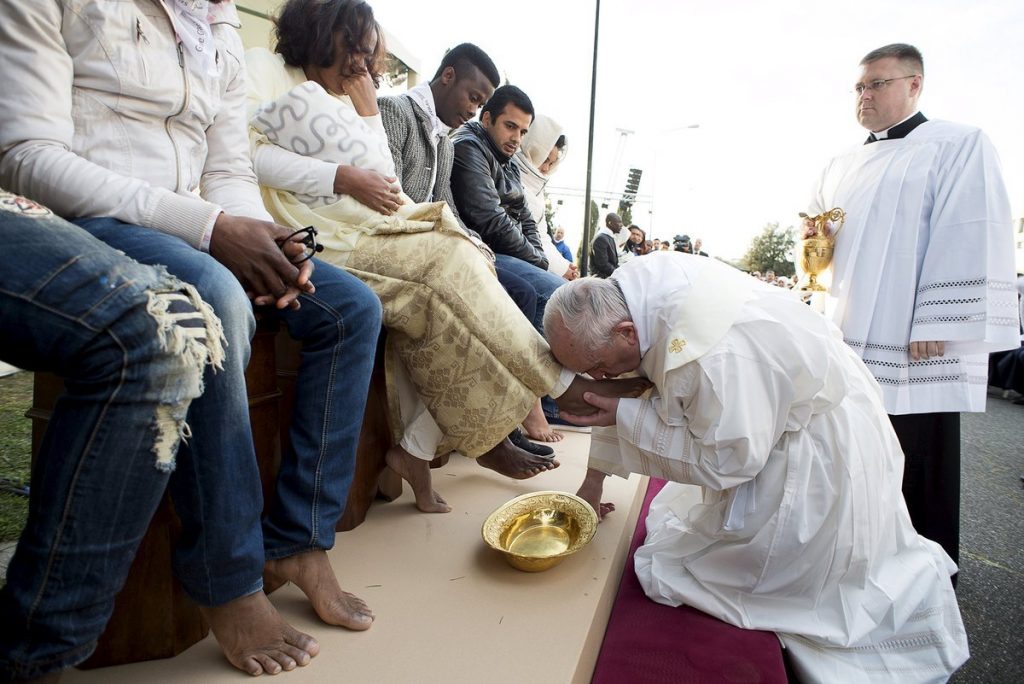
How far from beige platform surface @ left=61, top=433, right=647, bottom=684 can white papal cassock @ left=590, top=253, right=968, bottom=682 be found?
0.36 meters

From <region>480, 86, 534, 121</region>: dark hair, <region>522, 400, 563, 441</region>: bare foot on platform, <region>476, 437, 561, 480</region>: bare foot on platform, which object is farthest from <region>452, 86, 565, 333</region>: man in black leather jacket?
<region>476, 437, 561, 480</region>: bare foot on platform

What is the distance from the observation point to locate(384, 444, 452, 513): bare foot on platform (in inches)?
87.1

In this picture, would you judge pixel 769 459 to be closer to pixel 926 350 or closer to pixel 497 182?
pixel 926 350

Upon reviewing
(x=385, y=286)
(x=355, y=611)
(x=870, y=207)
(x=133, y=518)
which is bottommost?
(x=355, y=611)

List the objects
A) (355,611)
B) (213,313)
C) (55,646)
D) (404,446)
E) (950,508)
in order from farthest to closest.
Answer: (950,508)
(404,446)
(355,611)
(213,313)
(55,646)

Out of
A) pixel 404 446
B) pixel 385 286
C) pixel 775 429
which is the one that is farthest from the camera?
A: pixel 404 446

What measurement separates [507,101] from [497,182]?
0.48 m

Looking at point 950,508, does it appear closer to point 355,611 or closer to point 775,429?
point 775,429

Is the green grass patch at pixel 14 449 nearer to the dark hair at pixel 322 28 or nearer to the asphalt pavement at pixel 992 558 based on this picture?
the dark hair at pixel 322 28

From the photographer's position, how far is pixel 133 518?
1073 millimetres

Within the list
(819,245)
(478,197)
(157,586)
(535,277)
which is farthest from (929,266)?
(157,586)

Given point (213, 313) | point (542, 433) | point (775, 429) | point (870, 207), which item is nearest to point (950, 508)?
point (870, 207)

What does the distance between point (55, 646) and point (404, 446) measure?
1226mm

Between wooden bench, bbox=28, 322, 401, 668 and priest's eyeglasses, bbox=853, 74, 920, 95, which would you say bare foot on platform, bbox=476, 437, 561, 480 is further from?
priest's eyeglasses, bbox=853, 74, 920, 95
